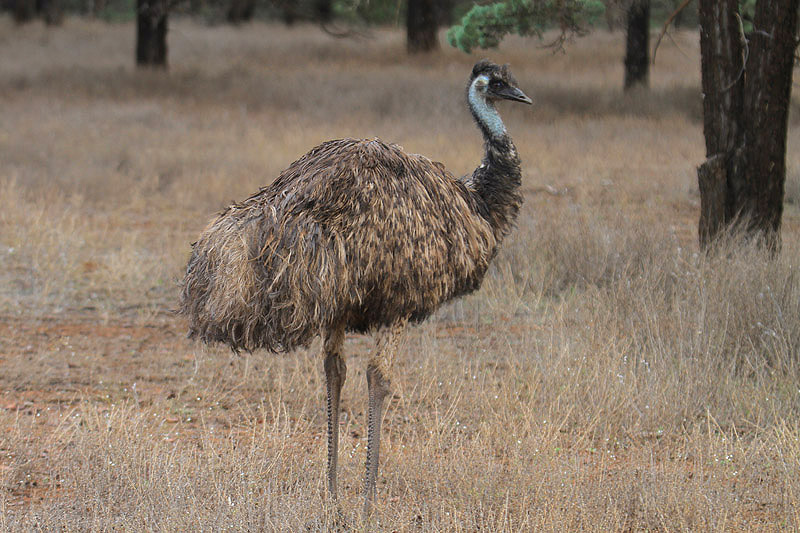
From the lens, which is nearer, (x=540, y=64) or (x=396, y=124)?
(x=396, y=124)

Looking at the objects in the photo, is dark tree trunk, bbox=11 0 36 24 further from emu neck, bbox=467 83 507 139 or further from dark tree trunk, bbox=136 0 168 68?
emu neck, bbox=467 83 507 139

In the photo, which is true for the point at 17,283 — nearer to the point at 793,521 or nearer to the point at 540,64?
the point at 793,521

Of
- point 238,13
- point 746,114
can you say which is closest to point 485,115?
point 746,114

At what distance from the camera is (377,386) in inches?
171

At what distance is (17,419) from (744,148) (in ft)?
17.9

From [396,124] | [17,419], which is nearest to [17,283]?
[17,419]

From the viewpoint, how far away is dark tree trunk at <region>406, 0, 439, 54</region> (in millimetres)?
23734

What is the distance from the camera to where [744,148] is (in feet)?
25.3

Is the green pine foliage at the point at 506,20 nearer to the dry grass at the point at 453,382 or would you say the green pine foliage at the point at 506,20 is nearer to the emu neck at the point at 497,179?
the dry grass at the point at 453,382

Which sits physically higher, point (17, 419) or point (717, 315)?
point (717, 315)

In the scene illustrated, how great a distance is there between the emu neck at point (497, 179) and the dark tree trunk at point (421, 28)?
19.2 meters

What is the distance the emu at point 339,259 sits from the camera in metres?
3.88

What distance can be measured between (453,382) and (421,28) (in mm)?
19021

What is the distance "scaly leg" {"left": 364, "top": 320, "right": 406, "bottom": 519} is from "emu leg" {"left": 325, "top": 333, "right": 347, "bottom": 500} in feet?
0.48
